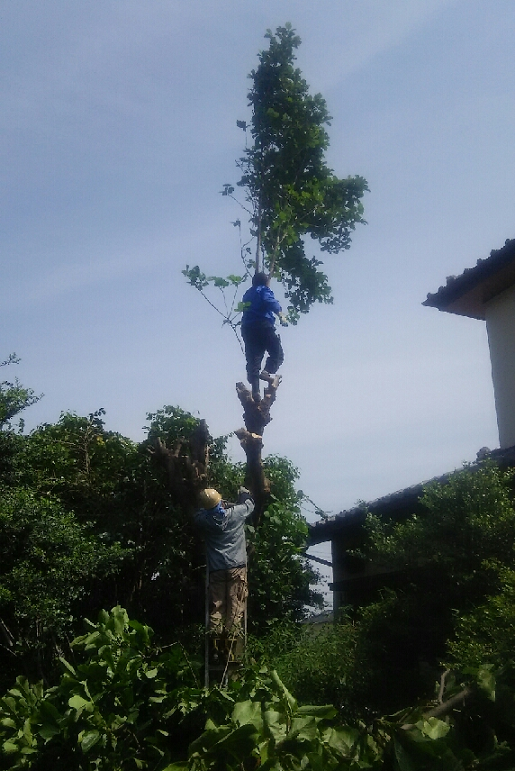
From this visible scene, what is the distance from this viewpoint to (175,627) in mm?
9344

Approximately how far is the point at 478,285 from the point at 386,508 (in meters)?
3.79

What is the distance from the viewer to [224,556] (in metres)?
7.99

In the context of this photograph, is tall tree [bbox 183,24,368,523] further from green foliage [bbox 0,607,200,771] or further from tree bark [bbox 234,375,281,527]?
green foliage [bbox 0,607,200,771]

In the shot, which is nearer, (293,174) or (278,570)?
(278,570)

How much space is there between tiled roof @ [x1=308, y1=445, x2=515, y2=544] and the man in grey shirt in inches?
73.6

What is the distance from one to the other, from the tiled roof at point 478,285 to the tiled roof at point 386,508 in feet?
9.54

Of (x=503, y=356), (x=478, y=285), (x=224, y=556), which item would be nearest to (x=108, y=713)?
(x=224, y=556)

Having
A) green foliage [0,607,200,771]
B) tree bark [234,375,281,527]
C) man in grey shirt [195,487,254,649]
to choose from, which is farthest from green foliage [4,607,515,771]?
tree bark [234,375,281,527]

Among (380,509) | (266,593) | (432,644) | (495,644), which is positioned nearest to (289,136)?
(380,509)

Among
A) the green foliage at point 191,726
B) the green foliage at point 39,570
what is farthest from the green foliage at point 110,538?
the green foliage at point 191,726

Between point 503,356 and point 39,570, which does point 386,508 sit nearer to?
point 503,356

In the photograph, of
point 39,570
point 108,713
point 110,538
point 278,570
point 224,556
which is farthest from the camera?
point 278,570

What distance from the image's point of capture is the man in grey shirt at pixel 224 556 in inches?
313

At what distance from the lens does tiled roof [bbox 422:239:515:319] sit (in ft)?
34.3
